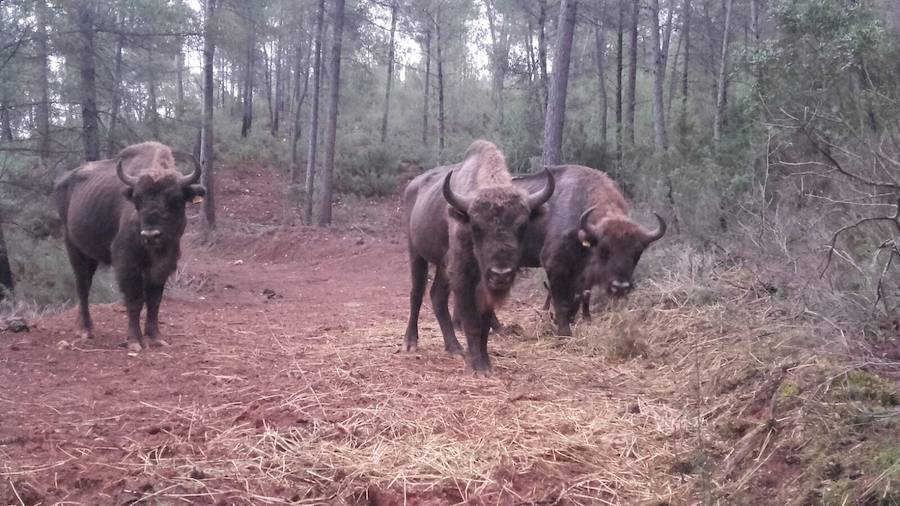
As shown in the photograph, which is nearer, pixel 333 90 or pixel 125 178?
pixel 125 178

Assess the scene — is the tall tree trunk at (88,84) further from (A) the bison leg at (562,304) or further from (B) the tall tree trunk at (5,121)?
(A) the bison leg at (562,304)

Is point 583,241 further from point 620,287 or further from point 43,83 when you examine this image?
point 43,83

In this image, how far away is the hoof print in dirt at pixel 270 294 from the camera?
45.4ft

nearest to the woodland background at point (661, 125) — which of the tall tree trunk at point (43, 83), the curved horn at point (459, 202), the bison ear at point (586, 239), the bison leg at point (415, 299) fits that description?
the tall tree trunk at point (43, 83)

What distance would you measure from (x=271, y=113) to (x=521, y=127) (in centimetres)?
2150

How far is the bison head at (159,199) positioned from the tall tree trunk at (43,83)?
21.1 feet

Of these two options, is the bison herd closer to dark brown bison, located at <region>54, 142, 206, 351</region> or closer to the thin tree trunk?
dark brown bison, located at <region>54, 142, 206, 351</region>

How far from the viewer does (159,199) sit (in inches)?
307

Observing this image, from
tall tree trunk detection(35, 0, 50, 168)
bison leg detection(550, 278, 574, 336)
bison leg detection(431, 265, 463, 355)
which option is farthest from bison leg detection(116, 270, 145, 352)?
tall tree trunk detection(35, 0, 50, 168)

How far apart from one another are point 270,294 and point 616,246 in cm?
792

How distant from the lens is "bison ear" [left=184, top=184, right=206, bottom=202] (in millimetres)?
7996

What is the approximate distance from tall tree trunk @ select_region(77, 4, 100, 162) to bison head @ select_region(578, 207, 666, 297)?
10.4 meters

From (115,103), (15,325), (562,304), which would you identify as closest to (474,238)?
(562,304)

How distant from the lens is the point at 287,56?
134 ft
